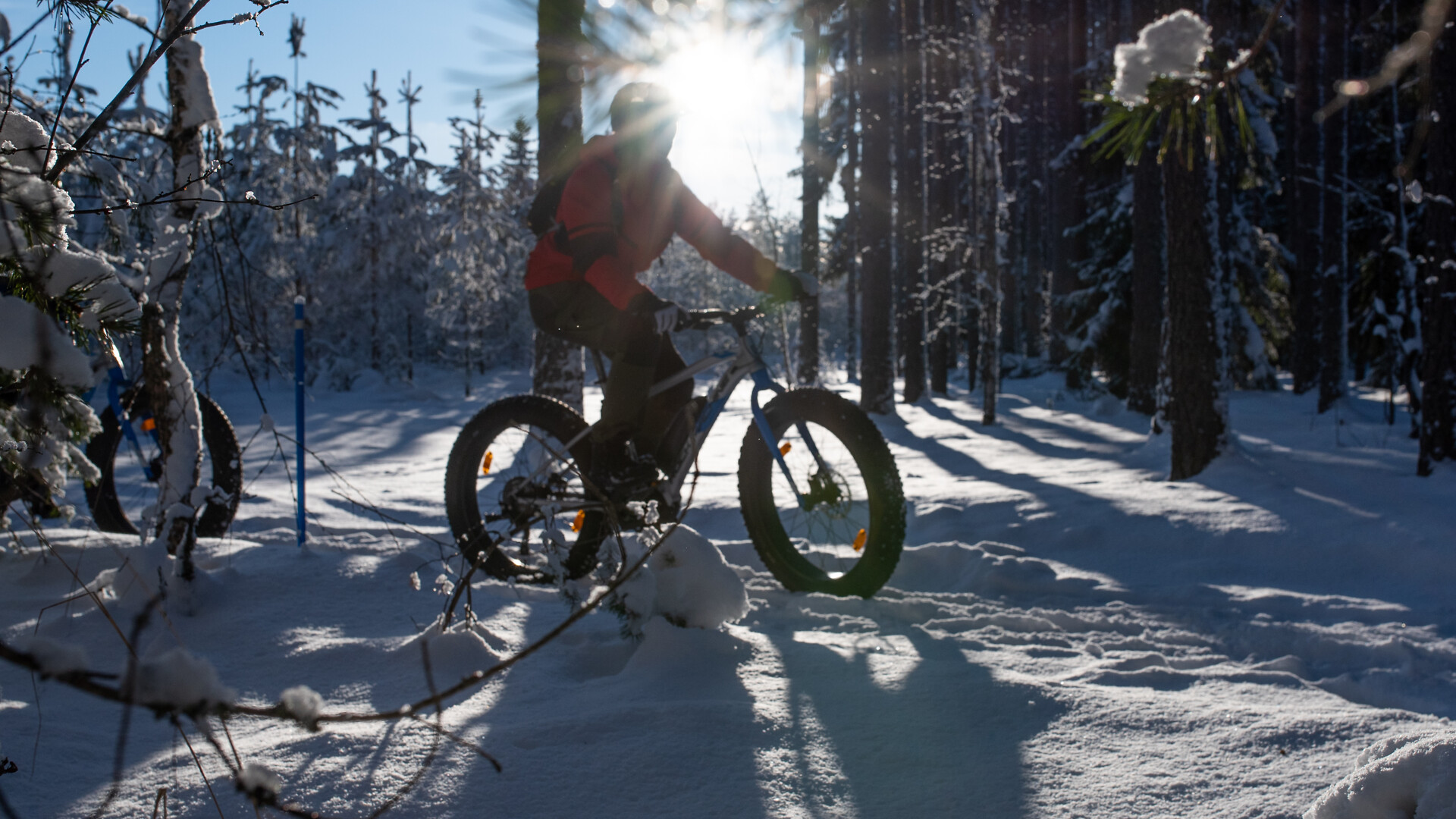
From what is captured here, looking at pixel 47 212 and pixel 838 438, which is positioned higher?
pixel 47 212

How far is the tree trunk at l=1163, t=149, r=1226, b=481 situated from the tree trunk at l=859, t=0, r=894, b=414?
4.93 metres

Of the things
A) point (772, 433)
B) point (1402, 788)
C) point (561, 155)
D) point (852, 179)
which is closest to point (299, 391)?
point (772, 433)

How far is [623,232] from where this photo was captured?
10.5 ft

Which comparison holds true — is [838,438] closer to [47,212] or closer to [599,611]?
[599,611]

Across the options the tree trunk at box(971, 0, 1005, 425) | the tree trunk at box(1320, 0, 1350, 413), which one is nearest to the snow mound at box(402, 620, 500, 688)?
the tree trunk at box(971, 0, 1005, 425)

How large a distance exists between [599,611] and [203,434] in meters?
1.97

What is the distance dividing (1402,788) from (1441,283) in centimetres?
535

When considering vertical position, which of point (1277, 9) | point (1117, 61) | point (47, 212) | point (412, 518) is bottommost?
point (412, 518)

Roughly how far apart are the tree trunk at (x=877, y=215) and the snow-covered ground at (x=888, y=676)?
21.4 ft

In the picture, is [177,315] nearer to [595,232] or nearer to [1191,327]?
[595,232]

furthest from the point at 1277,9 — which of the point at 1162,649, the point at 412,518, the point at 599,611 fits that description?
the point at 412,518

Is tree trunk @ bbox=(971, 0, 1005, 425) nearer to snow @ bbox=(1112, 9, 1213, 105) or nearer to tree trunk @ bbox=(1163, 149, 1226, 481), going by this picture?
tree trunk @ bbox=(1163, 149, 1226, 481)

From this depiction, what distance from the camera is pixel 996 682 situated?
6.87ft

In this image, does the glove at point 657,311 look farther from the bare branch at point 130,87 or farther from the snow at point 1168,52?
the bare branch at point 130,87
